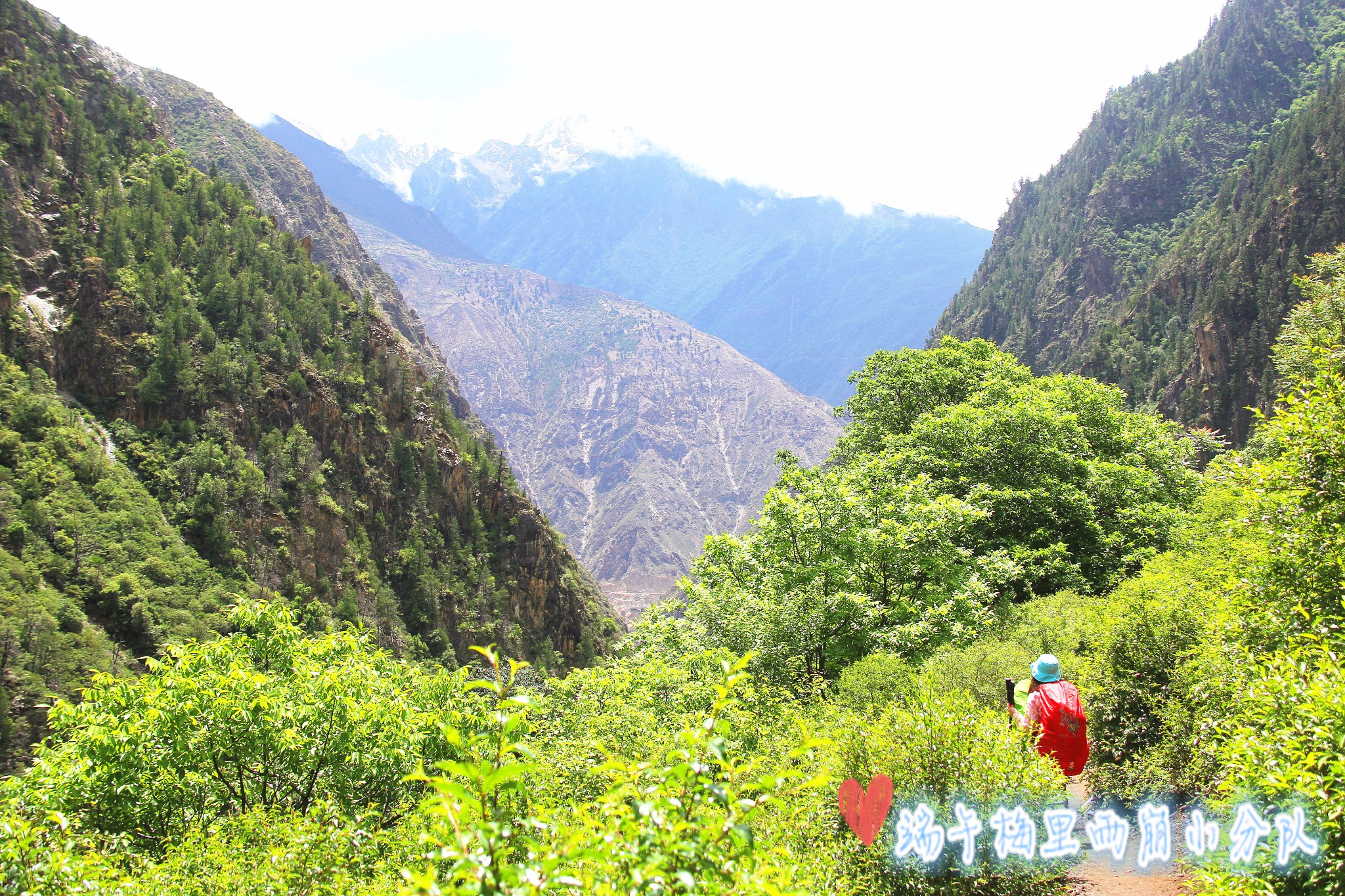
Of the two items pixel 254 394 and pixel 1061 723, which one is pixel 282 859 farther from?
pixel 254 394

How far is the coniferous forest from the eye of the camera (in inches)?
233

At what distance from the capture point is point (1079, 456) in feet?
79.5

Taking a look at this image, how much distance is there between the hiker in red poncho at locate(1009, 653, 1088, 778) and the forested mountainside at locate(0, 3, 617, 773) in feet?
156

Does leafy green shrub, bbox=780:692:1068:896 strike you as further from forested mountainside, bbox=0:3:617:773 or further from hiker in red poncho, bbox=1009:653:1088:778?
forested mountainside, bbox=0:3:617:773

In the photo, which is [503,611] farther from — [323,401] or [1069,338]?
[1069,338]

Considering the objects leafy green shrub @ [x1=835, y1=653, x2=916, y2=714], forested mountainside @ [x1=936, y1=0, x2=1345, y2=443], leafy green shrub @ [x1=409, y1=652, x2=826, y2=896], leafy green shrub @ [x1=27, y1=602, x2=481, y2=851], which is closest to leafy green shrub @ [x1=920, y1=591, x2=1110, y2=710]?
leafy green shrub @ [x1=835, y1=653, x2=916, y2=714]

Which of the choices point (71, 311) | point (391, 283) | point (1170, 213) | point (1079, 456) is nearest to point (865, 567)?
point (1079, 456)

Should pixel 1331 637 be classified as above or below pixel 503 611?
Answer: above

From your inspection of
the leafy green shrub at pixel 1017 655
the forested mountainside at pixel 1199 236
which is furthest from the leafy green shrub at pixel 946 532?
the forested mountainside at pixel 1199 236

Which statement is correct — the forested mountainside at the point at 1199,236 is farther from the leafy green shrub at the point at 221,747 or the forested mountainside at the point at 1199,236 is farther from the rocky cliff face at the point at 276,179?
the rocky cliff face at the point at 276,179

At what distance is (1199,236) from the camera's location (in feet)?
447

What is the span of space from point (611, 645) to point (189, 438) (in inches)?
1929

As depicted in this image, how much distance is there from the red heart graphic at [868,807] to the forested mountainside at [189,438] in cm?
4646

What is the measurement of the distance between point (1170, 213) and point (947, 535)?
20284cm
